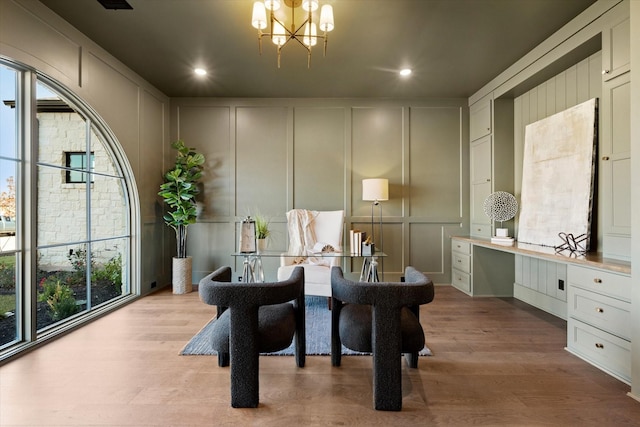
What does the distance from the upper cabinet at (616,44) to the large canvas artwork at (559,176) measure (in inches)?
12.4

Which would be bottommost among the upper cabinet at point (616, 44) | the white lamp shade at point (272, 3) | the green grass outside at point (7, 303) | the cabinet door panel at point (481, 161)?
the green grass outside at point (7, 303)

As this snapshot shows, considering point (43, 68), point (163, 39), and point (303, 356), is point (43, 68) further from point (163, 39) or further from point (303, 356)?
point (303, 356)

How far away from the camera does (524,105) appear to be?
3.59m

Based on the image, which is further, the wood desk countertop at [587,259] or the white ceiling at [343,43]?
the white ceiling at [343,43]

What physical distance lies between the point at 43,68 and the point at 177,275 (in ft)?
8.19

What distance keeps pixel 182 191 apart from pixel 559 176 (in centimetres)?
418

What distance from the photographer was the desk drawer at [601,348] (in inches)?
75.5

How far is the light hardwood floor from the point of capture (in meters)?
1.62

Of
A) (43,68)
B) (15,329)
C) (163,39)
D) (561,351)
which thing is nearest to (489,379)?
(561,351)

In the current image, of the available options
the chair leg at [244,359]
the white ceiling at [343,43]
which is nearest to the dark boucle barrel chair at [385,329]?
the chair leg at [244,359]

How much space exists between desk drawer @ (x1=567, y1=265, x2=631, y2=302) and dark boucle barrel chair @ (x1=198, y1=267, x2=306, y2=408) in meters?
2.03

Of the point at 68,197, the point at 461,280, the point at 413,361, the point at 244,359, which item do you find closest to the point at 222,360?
the point at 244,359

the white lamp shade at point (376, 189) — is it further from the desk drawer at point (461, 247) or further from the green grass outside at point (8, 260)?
the green grass outside at point (8, 260)

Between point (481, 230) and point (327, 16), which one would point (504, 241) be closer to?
point (481, 230)
